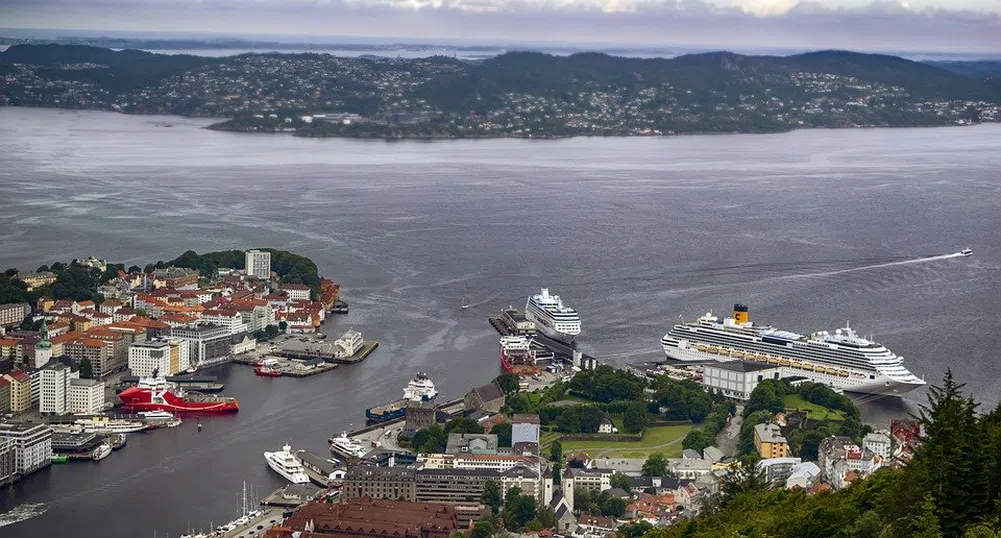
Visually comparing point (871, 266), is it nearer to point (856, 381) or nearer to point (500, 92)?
point (856, 381)

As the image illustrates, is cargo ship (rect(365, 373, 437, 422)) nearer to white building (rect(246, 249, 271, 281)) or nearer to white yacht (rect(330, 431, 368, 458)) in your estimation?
white yacht (rect(330, 431, 368, 458))

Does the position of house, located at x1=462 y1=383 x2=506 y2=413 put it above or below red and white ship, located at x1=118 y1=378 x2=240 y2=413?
above

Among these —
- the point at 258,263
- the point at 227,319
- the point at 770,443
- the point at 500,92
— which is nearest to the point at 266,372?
the point at 227,319

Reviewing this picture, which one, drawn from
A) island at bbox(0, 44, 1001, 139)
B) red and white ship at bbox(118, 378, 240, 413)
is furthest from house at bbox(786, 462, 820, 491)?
island at bbox(0, 44, 1001, 139)

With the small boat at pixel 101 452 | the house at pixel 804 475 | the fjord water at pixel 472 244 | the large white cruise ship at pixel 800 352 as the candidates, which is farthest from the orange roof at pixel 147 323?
the house at pixel 804 475

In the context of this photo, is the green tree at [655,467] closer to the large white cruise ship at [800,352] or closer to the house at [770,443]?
the house at [770,443]

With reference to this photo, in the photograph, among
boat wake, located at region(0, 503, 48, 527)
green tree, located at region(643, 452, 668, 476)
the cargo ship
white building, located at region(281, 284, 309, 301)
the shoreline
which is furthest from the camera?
the shoreline

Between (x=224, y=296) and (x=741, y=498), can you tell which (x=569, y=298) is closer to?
(x=224, y=296)
